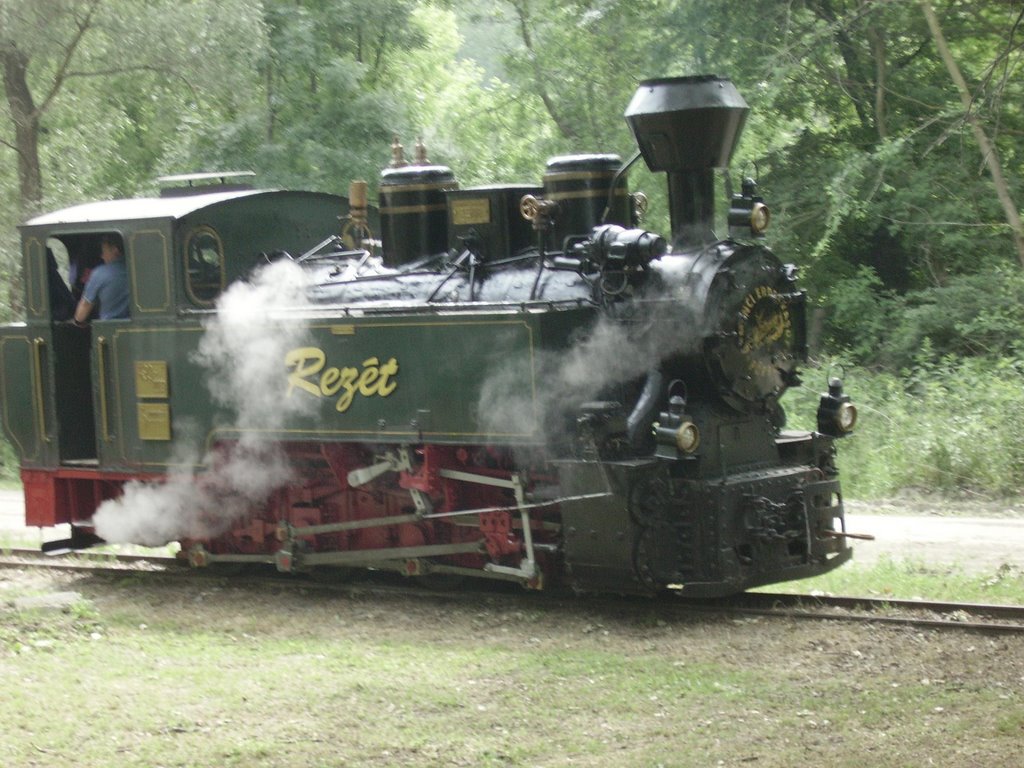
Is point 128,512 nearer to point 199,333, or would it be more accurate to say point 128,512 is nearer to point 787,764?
point 199,333

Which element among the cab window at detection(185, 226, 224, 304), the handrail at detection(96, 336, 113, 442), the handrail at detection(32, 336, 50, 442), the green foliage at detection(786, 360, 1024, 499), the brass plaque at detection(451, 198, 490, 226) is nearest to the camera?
the brass plaque at detection(451, 198, 490, 226)

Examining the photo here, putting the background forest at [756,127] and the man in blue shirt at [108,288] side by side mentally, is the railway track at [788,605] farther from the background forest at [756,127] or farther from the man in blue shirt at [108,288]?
the background forest at [756,127]

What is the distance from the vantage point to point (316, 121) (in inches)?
723

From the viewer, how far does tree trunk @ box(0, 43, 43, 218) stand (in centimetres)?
1852

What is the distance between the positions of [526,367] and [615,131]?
476 inches

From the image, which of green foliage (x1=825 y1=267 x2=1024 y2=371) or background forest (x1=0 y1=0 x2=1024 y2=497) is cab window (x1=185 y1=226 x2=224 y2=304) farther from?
green foliage (x1=825 y1=267 x2=1024 y2=371)

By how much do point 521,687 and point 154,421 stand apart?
440cm

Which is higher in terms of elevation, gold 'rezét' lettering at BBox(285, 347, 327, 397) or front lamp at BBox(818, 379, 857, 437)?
gold 'rezét' lettering at BBox(285, 347, 327, 397)

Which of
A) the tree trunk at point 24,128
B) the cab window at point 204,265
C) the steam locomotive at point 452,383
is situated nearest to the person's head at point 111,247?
the steam locomotive at point 452,383

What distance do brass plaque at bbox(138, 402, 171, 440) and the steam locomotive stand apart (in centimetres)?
2

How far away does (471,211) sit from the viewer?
886 cm

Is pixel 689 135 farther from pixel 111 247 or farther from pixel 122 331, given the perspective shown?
pixel 111 247

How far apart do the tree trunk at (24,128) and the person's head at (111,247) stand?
9330mm

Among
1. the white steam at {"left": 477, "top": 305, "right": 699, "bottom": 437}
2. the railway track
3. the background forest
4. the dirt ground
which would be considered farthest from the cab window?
the background forest
